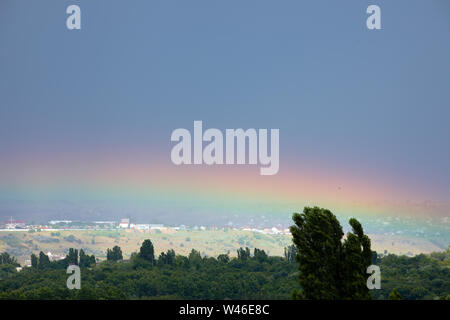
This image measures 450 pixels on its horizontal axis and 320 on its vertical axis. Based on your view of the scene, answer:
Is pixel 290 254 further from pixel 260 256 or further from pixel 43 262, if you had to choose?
pixel 43 262

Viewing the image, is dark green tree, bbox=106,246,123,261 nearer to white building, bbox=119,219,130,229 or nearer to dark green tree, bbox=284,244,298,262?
dark green tree, bbox=284,244,298,262

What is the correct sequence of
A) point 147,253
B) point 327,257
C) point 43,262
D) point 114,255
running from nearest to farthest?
point 327,257 < point 147,253 < point 43,262 < point 114,255

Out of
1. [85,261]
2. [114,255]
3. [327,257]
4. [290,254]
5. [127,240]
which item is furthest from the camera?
[127,240]

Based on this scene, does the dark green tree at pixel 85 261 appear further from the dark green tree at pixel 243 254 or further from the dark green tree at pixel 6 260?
the dark green tree at pixel 243 254

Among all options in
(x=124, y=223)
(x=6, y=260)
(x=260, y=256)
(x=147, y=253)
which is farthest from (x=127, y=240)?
(x=260, y=256)

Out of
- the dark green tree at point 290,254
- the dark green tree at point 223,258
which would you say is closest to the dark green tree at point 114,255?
the dark green tree at point 223,258

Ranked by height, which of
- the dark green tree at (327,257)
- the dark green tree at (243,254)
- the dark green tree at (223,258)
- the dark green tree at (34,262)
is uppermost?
the dark green tree at (327,257)

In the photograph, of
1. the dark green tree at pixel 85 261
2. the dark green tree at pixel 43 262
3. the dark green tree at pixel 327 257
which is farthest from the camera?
the dark green tree at pixel 43 262

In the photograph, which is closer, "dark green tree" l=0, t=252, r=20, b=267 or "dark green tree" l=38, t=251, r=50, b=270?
"dark green tree" l=38, t=251, r=50, b=270

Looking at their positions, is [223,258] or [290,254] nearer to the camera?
[290,254]

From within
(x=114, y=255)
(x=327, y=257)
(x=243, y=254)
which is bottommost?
(x=114, y=255)

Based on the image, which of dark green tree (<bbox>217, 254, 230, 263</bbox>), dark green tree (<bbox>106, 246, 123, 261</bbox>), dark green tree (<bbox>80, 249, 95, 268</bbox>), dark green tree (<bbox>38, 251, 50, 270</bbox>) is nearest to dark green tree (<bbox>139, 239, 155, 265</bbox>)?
dark green tree (<bbox>106, 246, 123, 261</bbox>)
